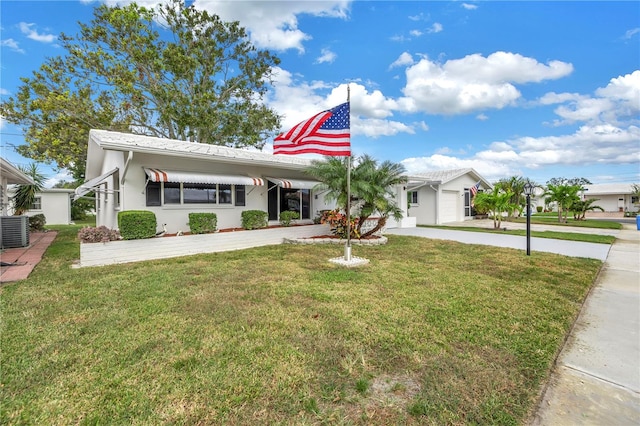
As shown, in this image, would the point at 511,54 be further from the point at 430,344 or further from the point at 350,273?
the point at 430,344

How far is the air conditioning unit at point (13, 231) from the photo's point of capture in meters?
12.1

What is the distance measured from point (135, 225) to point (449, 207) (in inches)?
931

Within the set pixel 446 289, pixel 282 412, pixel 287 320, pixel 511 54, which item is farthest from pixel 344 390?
pixel 511 54

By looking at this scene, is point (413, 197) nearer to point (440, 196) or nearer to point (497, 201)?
point (440, 196)

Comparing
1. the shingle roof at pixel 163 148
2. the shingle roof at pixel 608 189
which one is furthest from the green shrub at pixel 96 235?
the shingle roof at pixel 608 189

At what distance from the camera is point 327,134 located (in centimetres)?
890

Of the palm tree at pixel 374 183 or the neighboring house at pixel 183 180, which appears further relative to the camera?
the palm tree at pixel 374 183

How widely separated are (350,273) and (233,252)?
5.55 meters

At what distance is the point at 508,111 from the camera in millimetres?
22656

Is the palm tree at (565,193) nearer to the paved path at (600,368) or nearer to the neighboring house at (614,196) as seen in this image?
the paved path at (600,368)

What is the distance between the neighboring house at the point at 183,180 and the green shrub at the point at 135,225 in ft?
4.42

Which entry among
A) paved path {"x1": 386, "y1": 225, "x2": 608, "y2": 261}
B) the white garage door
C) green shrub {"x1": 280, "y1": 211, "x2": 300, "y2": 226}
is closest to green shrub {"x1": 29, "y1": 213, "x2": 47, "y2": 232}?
green shrub {"x1": 280, "y1": 211, "x2": 300, "y2": 226}

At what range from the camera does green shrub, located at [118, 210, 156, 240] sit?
32.2 ft

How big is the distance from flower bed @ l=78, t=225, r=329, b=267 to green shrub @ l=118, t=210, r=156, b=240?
0.67 feet
